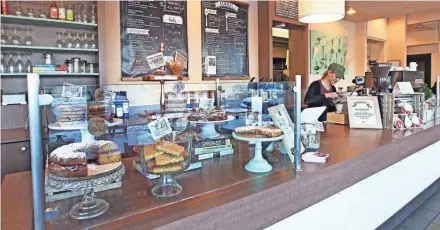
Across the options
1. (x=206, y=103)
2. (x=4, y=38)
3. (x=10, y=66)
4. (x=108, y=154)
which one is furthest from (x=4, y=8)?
(x=108, y=154)

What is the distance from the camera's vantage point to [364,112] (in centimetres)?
232

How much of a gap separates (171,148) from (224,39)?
3.17 metres

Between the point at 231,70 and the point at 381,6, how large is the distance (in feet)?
8.78

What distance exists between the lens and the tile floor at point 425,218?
2.18 meters

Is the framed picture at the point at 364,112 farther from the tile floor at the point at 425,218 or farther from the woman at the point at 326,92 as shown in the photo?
the tile floor at the point at 425,218

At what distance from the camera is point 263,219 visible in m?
1.13

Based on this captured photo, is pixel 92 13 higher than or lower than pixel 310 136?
higher

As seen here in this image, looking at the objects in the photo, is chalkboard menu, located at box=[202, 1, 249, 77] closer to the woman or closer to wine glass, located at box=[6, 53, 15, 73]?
the woman

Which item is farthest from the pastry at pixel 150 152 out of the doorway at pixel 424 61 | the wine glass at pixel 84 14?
the doorway at pixel 424 61

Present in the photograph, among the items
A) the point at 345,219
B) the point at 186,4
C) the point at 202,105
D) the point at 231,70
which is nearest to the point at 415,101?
the point at 345,219

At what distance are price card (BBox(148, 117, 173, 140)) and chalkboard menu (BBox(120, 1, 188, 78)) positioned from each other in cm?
229

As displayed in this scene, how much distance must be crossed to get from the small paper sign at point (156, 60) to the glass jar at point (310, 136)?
222cm

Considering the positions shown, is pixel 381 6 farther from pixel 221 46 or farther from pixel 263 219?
pixel 263 219

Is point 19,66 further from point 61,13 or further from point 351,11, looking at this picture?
point 351,11
